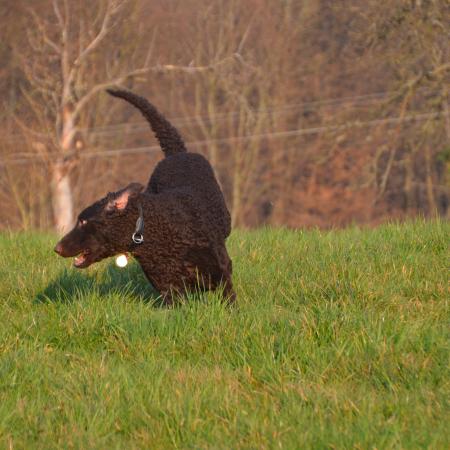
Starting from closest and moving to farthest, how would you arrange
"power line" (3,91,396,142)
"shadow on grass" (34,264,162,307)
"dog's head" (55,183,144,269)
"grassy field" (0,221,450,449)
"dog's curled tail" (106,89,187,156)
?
"grassy field" (0,221,450,449) < "dog's head" (55,183,144,269) < "shadow on grass" (34,264,162,307) < "dog's curled tail" (106,89,187,156) < "power line" (3,91,396,142)

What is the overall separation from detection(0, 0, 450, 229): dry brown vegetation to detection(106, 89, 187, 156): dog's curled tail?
13662 millimetres

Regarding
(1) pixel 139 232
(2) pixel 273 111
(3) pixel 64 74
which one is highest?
(3) pixel 64 74

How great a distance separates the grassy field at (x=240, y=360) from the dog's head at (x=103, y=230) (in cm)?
30

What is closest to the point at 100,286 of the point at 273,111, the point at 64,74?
the point at 64,74

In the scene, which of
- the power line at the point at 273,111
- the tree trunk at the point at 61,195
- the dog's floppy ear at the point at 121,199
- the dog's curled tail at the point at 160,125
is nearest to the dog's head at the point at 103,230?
the dog's floppy ear at the point at 121,199

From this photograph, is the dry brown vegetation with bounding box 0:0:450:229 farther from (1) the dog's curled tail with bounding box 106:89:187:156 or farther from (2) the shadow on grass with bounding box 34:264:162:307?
(2) the shadow on grass with bounding box 34:264:162:307

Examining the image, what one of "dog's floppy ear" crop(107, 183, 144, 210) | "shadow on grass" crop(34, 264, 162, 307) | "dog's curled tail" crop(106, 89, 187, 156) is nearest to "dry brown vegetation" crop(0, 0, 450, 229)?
"dog's curled tail" crop(106, 89, 187, 156)

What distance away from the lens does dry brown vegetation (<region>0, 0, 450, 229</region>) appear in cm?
2261

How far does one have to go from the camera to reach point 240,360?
15.5 ft

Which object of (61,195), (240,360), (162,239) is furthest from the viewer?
(61,195)

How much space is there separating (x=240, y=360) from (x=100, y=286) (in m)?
2.06

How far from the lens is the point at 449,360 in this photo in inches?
173

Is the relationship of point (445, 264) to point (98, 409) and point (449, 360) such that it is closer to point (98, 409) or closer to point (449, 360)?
point (449, 360)

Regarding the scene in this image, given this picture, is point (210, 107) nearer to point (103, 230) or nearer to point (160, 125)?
point (160, 125)
